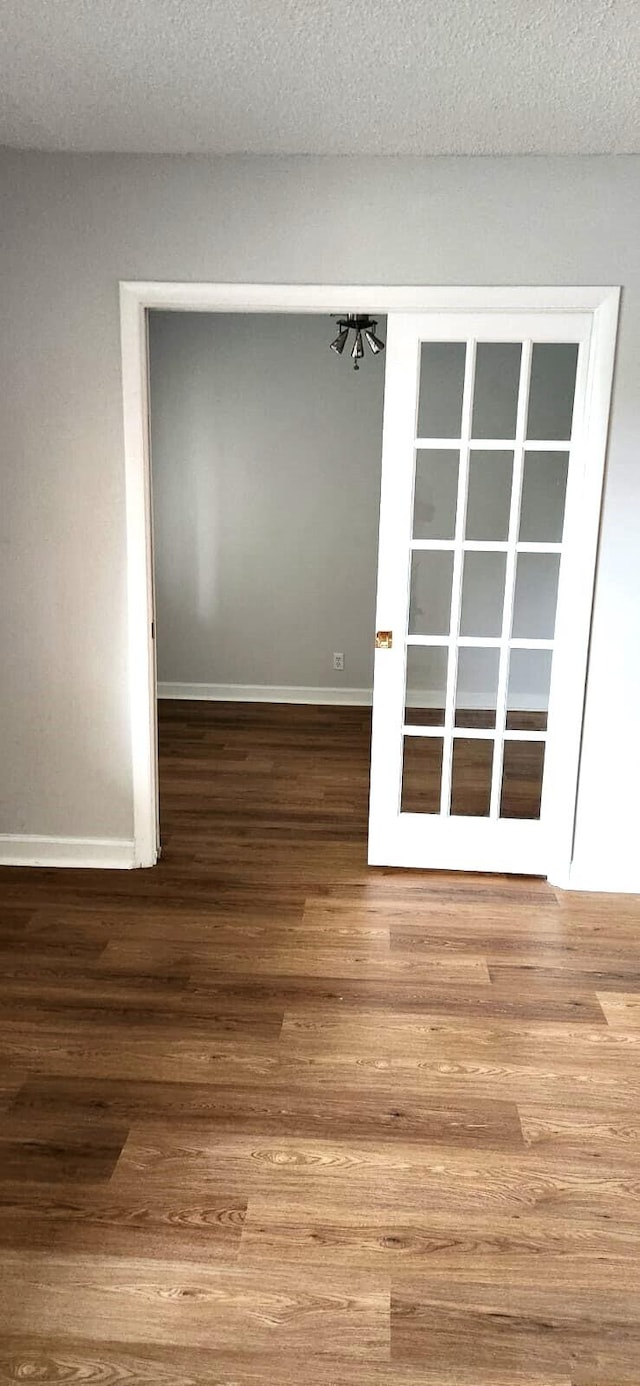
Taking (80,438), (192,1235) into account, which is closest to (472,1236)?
(192,1235)

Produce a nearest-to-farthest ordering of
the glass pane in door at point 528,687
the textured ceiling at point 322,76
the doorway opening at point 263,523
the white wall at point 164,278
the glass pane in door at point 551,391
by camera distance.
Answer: the textured ceiling at point 322,76 < the white wall at point 164,278 < the glass pane in door at point 551,391 < the glass pane in door at point 528,687 < the doorway opening at point 263,523

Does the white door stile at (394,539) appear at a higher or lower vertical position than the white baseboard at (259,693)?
higher

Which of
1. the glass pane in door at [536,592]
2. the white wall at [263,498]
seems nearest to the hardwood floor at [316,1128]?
the glass pane in door at [536,592]

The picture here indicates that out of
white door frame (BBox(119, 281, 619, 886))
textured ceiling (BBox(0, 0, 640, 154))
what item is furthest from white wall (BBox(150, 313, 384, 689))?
textured ceiling (BBox(0, 0, 640, 154))

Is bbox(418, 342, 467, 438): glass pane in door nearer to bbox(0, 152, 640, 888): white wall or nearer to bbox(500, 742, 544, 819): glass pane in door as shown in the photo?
bbox(0, 152, 640, 888): white wall

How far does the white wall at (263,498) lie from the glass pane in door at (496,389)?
2622 mm

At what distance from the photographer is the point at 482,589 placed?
3412 mm

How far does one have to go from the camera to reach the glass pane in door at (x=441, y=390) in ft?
10.2

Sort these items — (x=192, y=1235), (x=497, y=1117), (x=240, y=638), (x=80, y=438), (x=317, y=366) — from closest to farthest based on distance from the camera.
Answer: (x=192, y=1235), (x=497, y=1117), (x=80, y=438), (x=317, y=366), (x=240, y=638)

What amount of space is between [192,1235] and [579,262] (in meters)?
2.90

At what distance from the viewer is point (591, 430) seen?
119 inches

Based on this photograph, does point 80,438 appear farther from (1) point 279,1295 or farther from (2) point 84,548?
(1) point 279,1295

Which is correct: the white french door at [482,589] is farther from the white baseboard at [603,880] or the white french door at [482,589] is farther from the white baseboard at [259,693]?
the white baseboard at [259,693]

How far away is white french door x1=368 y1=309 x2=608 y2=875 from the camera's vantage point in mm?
3066
